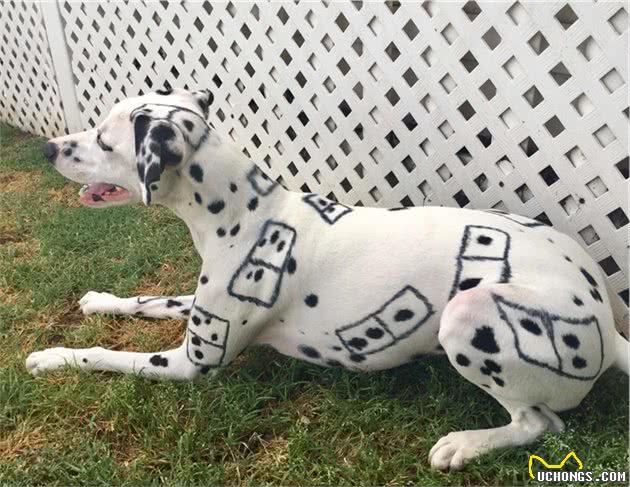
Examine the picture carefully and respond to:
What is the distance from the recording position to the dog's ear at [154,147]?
228 cm

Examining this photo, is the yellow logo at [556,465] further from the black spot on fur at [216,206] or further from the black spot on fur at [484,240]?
the black spot on fur at [216,206]

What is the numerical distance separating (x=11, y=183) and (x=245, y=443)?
3.73 m

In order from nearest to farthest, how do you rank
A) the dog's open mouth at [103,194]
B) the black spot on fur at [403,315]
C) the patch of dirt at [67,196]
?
1. the black spot on fur at [403,315]
2. the dog's open mouth at [103,194]
3. the patch of dirt at [67,196]

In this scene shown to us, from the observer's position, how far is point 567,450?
220 cm

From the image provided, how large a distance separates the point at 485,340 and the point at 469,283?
22 centimetres

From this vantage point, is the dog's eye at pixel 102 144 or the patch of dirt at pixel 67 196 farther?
the patch of dirt at pixel 67 196

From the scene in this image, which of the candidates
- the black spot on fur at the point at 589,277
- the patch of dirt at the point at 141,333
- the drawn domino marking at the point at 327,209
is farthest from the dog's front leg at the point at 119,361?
the black spot on fur at the point at 589,277

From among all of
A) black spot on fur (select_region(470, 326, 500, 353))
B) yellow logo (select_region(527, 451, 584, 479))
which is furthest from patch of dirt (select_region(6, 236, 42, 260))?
yellow logo (select_region(527, 451, 584, 479))

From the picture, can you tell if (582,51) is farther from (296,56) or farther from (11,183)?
(11,183)

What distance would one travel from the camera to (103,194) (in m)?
2.63

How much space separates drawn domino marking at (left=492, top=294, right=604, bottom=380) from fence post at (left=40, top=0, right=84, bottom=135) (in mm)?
4636

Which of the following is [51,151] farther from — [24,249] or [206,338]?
[24,249]

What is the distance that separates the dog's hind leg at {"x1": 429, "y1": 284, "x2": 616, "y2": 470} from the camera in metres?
2.09

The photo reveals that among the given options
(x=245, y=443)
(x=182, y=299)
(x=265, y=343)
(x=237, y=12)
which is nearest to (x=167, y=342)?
(x=182, y=299)
